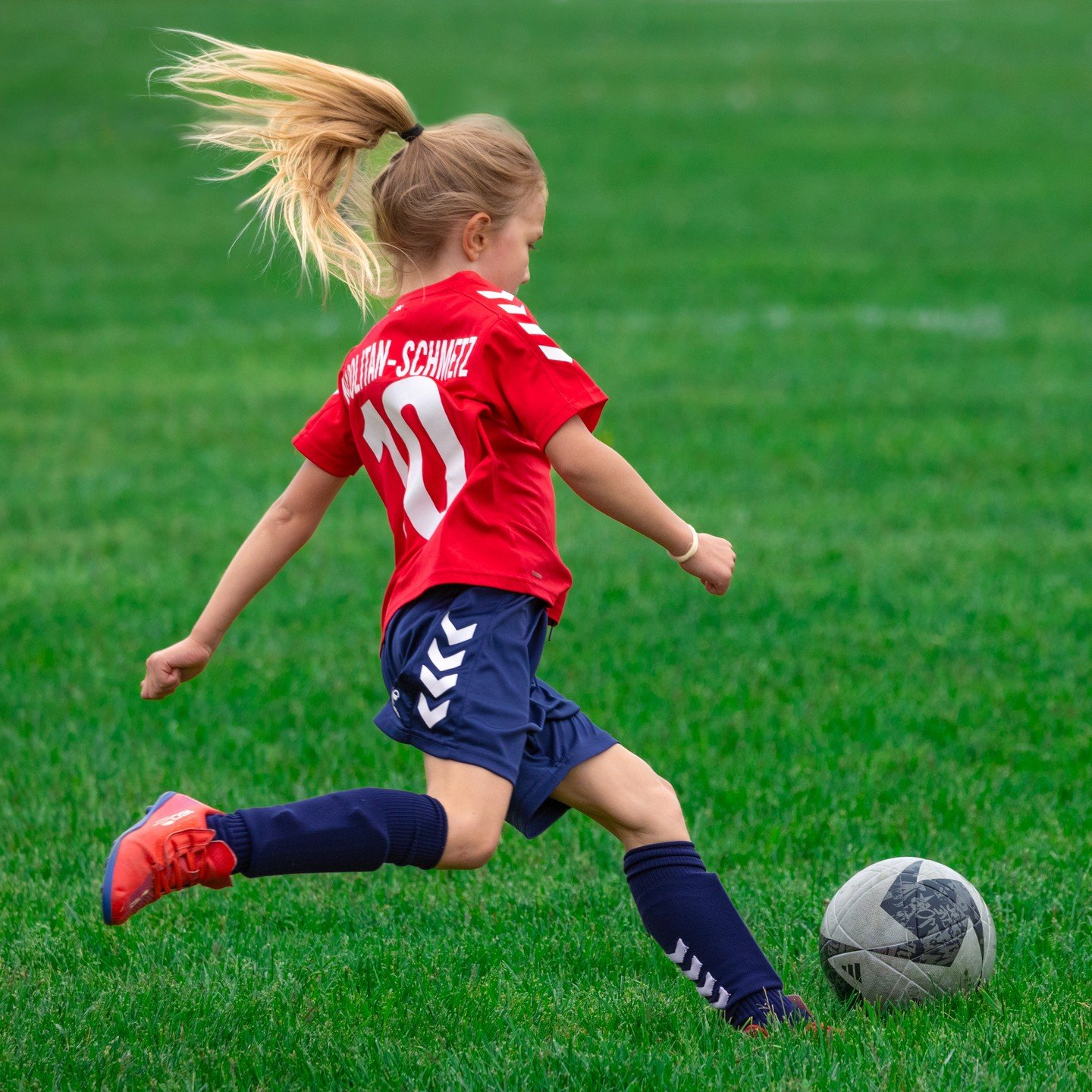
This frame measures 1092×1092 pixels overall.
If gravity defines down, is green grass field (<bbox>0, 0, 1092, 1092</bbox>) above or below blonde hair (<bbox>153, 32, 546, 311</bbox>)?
below

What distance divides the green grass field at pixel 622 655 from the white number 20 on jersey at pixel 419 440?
45.2 inches

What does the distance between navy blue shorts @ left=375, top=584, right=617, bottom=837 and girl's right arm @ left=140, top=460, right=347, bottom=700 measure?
0.41 m

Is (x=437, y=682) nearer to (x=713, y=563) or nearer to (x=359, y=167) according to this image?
(x=713, y=563)

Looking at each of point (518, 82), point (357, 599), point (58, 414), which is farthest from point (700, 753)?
point (518, 82)

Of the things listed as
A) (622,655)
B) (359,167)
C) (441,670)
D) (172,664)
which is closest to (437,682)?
(441,670)

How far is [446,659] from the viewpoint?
3.12 m

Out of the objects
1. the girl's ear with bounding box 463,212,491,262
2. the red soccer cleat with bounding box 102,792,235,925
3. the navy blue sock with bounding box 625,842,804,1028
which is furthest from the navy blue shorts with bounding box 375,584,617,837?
the girl's ear with bounding box 463,212,491,262

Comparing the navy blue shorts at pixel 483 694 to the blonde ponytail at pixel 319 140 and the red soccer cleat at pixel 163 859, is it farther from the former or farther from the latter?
the blonde ponytail at pixel 319 140

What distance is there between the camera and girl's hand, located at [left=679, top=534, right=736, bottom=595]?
3.19 meters

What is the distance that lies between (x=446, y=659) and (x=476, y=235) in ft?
3.02

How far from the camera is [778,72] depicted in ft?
107

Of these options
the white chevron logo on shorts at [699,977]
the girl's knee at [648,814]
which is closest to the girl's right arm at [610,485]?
the girl's knee at [648,814]

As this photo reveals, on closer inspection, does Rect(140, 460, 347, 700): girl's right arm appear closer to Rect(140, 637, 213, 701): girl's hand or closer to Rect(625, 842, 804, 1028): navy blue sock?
Rect(140, 637, 213, 701): girl's hand

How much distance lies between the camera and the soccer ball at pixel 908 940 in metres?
3.44
